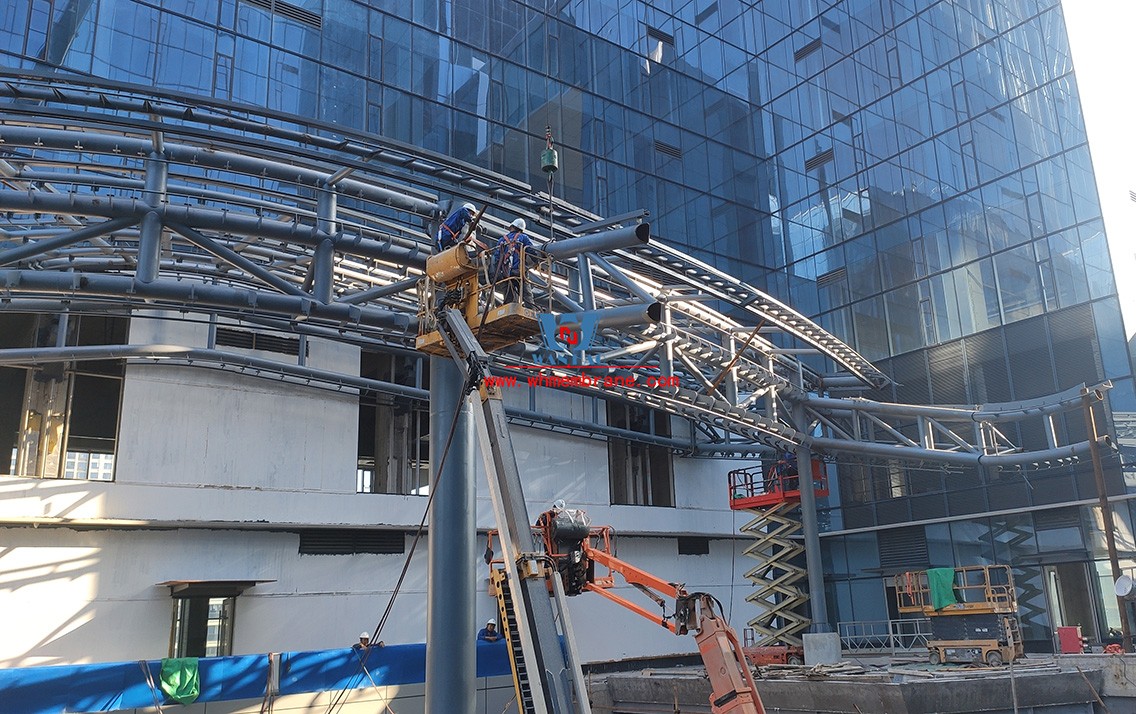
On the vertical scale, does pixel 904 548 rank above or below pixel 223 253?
below

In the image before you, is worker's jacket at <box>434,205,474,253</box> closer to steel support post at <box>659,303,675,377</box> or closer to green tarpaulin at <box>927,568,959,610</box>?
steel support post at <box>659,303,675,377</box>

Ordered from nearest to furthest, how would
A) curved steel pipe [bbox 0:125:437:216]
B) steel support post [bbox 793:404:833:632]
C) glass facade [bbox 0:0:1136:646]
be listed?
curved steel pipe [bbox 0:125:437:216]
glass facade [bbox 0:0:1136:646]
steel support post [bbox 793:404:833:632]

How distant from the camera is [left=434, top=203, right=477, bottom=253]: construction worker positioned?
1237cm

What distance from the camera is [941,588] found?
25.4 m

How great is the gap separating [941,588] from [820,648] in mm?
5444

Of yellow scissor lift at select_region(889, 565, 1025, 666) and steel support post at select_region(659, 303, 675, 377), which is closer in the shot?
steel support post at select_region(659, 303, 675, 377)

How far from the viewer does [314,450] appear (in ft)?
87.9

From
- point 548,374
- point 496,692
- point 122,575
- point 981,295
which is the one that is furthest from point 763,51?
point 122,575

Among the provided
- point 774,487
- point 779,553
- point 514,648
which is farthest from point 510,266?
point 774,487

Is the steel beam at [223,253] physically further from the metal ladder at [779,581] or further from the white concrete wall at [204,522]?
the metal ladder at [779,581]

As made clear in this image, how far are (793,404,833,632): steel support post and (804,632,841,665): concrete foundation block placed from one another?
17.5 inches

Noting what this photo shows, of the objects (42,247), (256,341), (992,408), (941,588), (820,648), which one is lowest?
(820,648)

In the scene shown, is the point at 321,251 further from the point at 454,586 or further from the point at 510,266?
the point at 510,266

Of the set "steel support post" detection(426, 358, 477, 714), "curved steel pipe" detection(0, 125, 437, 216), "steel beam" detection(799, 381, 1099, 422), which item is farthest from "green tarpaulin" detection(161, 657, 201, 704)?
"steel beam" detection(799, 381, 1099, 422)
